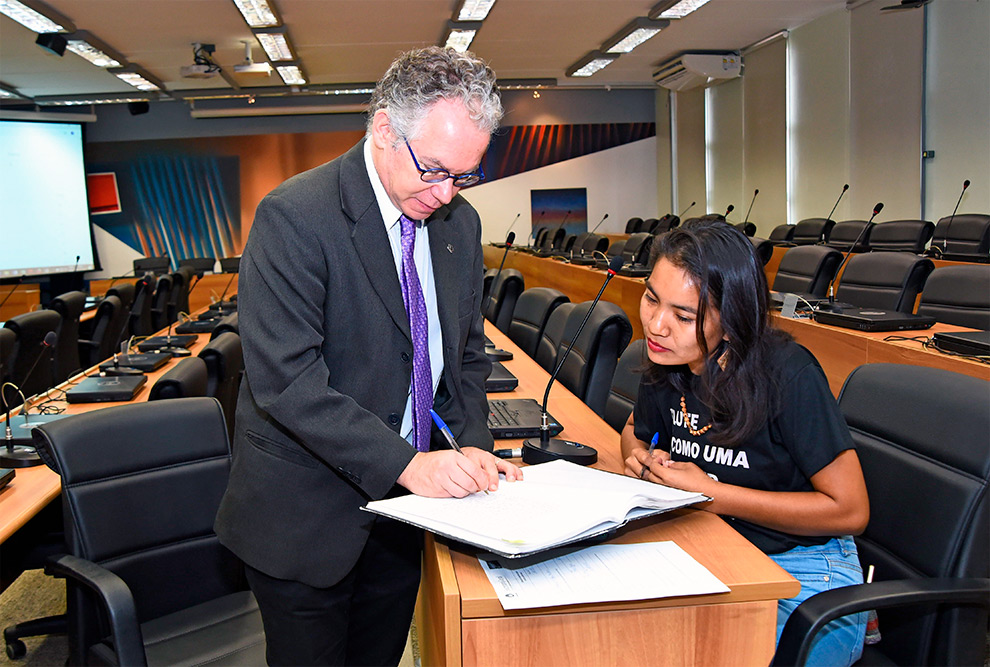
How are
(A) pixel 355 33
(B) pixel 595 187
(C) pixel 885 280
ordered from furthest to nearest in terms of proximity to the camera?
(B) pixel 595 187
(A) pixel 355 33
(C) pixel 885 280

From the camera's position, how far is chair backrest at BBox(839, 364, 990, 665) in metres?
1.31

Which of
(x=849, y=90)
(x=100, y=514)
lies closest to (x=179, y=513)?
(x=100, y=514)

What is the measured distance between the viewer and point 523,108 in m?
12.8

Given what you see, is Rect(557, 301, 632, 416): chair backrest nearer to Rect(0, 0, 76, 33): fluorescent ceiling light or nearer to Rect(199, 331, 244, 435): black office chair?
Rect(199, 331, 244, 435): black office chair

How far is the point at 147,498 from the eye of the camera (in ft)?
5.92

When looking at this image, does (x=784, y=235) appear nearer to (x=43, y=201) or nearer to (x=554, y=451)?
(x=554, y=451)

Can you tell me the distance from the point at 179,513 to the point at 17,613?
1.44 meters

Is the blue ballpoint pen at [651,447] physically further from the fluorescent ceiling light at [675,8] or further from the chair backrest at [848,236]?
the fluorescent ceiling light at [675,8]

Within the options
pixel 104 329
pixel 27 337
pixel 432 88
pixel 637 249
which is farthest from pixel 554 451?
pixel 637 249

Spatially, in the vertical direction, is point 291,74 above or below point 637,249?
above

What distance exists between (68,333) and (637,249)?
469 cm

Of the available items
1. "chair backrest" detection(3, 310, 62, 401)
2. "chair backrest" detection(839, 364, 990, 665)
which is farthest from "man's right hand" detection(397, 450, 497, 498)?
"chair backrest" detection(3, 310, 62, 401)

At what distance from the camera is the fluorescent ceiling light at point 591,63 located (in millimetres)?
9808

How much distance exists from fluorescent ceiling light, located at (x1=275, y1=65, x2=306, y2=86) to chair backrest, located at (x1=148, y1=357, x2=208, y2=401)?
26.5ft
